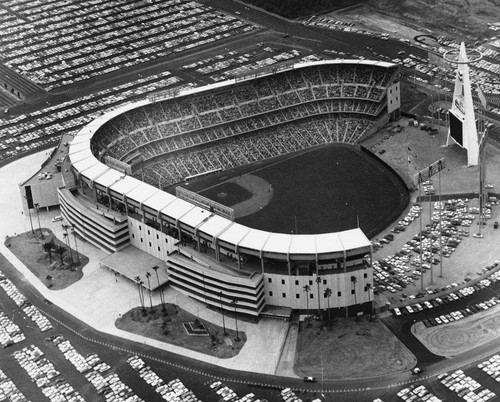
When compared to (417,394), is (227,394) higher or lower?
lower

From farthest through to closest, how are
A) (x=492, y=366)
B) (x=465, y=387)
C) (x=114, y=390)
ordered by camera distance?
(x=114, y=390)
(x=492, y=366)
(x=465, y=387)

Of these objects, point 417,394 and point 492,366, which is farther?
point 492,366

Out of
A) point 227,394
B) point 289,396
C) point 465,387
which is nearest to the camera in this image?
point 465,387

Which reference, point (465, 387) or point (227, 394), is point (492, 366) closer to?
point (465, 387)

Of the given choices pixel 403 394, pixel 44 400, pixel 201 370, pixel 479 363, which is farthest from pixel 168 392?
pixel 479 363

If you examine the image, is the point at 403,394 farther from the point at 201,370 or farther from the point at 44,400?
the point at 44,400

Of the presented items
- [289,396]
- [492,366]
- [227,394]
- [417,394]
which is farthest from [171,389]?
[492,366]

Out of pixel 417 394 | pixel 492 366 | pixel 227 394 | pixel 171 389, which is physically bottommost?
pixel 171 389

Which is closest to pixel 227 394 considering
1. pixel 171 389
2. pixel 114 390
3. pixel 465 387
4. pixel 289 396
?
pixel 171 389
